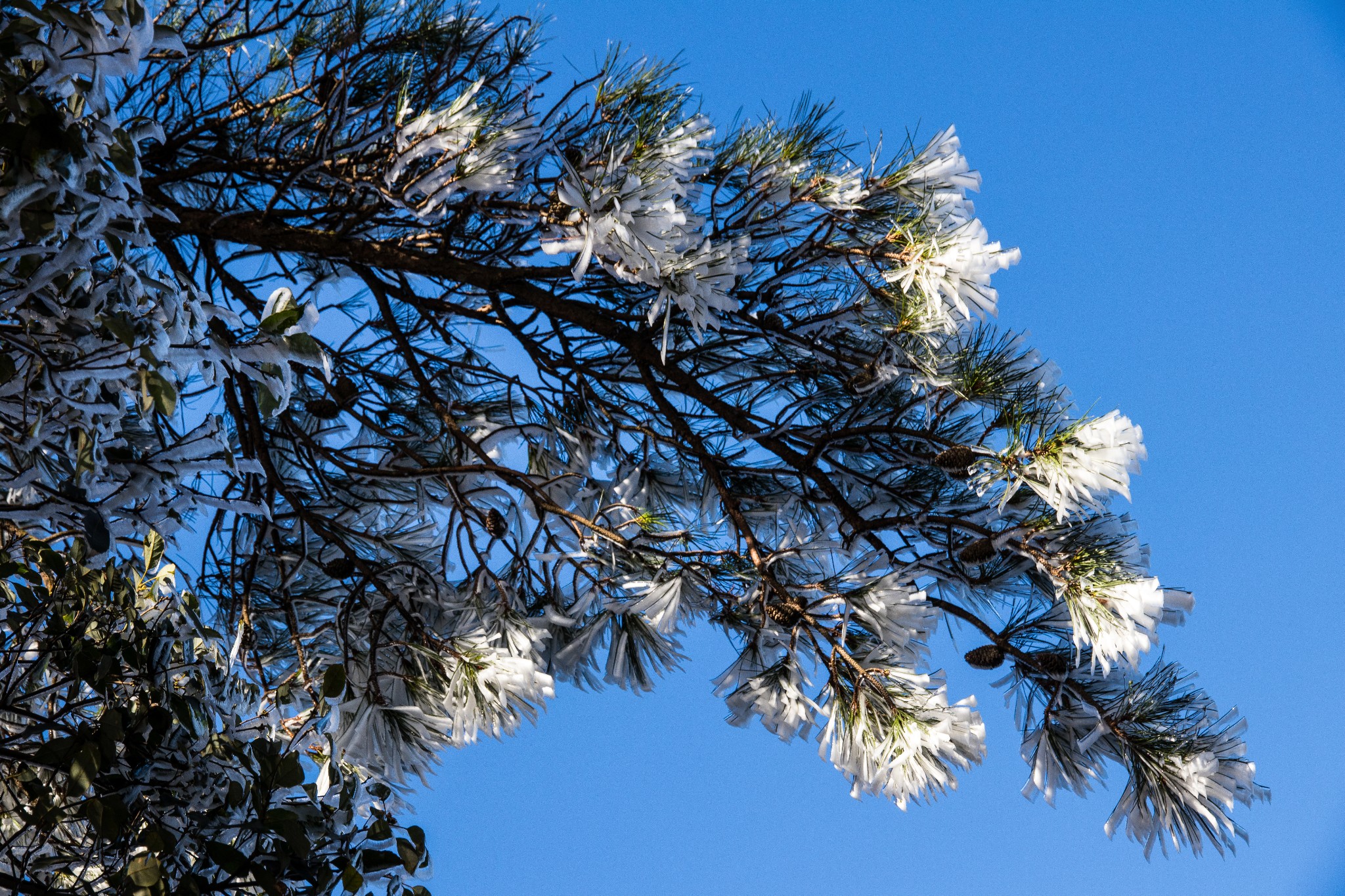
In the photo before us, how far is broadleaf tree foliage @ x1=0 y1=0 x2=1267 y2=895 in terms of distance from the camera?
2.64ft

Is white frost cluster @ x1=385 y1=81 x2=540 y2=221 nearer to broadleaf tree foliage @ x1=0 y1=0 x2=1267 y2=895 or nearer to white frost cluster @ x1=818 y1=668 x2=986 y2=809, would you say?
broadleaf tree foliage @ x1=0 y1=0 x2=1267 y2=895

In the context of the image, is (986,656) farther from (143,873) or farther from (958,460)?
(143,873)

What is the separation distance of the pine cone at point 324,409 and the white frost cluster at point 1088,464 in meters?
0.90

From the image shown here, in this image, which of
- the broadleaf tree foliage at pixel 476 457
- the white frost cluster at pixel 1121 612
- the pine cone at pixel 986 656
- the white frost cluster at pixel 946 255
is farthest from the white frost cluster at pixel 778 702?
the white frost cluster at pixel 946 255

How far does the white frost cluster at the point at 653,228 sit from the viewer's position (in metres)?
1.08

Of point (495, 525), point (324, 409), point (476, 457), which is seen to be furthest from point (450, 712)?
point (324, 409)

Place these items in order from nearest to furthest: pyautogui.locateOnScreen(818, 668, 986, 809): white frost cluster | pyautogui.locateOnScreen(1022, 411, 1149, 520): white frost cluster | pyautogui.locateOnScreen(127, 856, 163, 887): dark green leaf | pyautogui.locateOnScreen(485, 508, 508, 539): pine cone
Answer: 1. pyautogui.locateOnScreen(127, 856, 163, 887): dark green leaf
2. pyautogui.locateOnScreen(1022, 411, 1149, 520): white frost cluster
3. pyautogui.locateOnScreen(818, 668, 986, 809): white frost cluster
4. pyautogui.locateOnScreen(485, 508, 508, 539): pine cone

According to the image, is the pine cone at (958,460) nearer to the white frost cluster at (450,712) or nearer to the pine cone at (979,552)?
the pine cone at (979,552)

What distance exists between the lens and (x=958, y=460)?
3.84 feet

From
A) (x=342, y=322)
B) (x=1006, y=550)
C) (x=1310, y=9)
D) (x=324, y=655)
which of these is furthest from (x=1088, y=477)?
(x=1310, y=9)

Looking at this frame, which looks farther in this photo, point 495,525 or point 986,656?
point 495,525

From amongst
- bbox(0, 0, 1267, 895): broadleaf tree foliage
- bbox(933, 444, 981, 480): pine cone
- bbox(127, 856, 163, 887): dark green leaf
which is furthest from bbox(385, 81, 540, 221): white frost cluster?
bbox(127, 856, 163, 887): dark green leaf

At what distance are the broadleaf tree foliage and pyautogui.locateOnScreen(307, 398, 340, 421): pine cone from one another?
0.03m

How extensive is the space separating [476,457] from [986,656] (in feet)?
2.25
